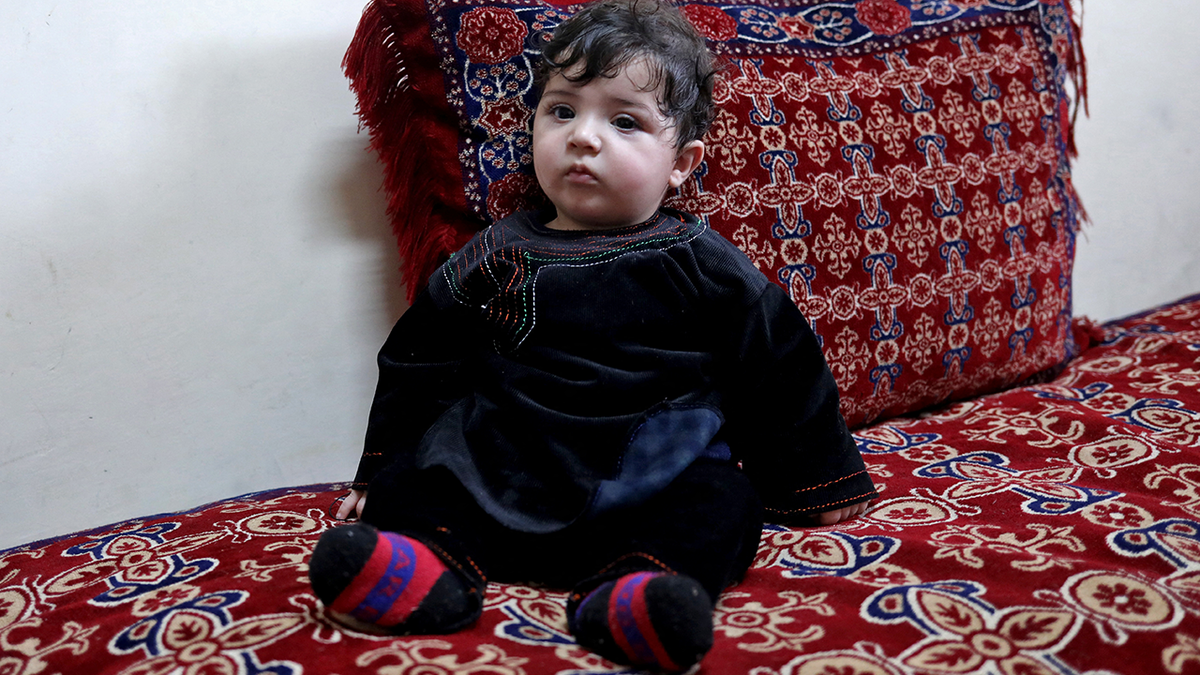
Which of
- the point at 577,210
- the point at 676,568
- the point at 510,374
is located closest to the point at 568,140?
the point at 577,210

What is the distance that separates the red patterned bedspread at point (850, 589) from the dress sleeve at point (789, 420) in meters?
0.04

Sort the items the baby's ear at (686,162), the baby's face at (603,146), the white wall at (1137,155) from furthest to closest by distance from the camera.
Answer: the white wall at (1137,155)
the baby's ear at (686,162)
the baby's face at (603,146)

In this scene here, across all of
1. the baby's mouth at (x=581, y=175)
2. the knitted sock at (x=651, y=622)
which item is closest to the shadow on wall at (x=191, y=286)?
the baby's mouth at (x=581, y=175)

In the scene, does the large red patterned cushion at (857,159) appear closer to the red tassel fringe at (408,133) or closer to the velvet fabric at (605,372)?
the red tassel fringe at (408,133)

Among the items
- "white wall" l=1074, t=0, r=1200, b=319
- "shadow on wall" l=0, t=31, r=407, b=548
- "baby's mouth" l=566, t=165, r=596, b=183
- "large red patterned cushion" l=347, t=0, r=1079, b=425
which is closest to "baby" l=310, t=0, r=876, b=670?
"baby's mouth" l=566, t=165, r=596, b=183

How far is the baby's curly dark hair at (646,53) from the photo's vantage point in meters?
1.05

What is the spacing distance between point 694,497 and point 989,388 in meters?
0.82

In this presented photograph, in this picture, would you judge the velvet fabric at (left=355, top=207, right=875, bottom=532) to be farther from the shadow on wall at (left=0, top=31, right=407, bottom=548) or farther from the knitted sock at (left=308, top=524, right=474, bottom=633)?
the shadow on wall at (left=0, top=31, right=407, bottom=548)

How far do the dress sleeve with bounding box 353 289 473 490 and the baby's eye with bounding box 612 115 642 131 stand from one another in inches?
11.4

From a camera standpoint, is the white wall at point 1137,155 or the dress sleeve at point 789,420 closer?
the dress sleeve at point 789,420

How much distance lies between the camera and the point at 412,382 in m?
1.09

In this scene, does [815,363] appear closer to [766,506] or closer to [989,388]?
[766,506]

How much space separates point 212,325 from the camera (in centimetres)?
130

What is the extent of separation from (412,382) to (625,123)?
398 millimetres
